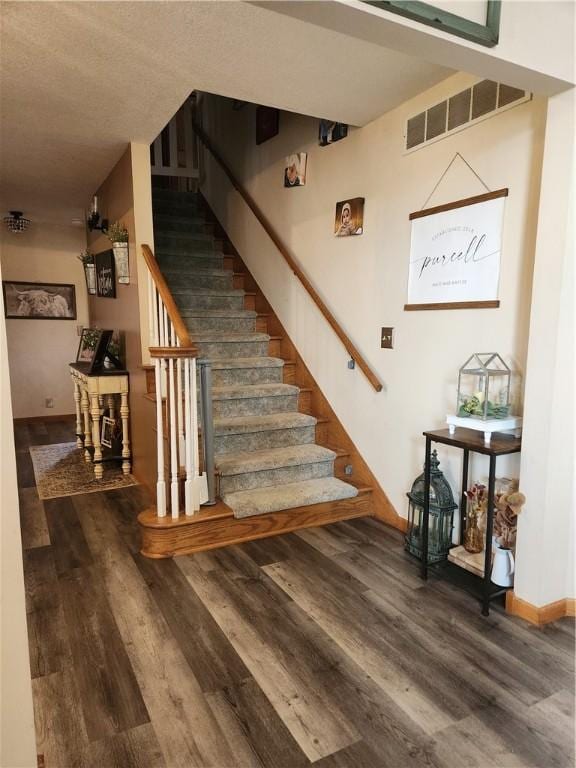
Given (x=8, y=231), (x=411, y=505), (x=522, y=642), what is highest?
(x=8, y=231)

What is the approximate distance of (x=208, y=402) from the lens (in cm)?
285

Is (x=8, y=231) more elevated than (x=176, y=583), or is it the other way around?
(x=8, y=231)

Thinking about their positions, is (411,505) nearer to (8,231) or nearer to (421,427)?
(421,427)

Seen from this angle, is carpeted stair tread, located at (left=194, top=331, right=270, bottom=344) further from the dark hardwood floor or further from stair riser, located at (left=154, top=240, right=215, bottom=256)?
the dark hardwood floor

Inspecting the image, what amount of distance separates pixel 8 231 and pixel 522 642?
654 centimetres

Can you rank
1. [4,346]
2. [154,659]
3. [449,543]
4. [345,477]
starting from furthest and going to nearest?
1. [345,477]
2. [449,543]
3. [154,659]
4. [4,346]

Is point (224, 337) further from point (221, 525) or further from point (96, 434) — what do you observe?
point (221, 525)

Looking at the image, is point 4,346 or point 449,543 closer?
point 4,346

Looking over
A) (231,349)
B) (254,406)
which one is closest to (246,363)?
(231,349)

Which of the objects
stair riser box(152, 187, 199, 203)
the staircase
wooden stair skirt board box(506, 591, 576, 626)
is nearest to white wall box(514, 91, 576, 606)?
wooden stair skirt board box(506, 591, 576, 626)

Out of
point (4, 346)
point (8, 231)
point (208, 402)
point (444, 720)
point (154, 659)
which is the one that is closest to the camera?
point (4, 346)

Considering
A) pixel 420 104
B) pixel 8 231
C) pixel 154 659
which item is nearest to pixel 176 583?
pixel 154 659

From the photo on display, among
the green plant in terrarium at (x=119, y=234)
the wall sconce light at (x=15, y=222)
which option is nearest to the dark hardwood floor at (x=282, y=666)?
the green plant in terrarium at (x=119, y=234)

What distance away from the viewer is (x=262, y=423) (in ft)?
11.7
